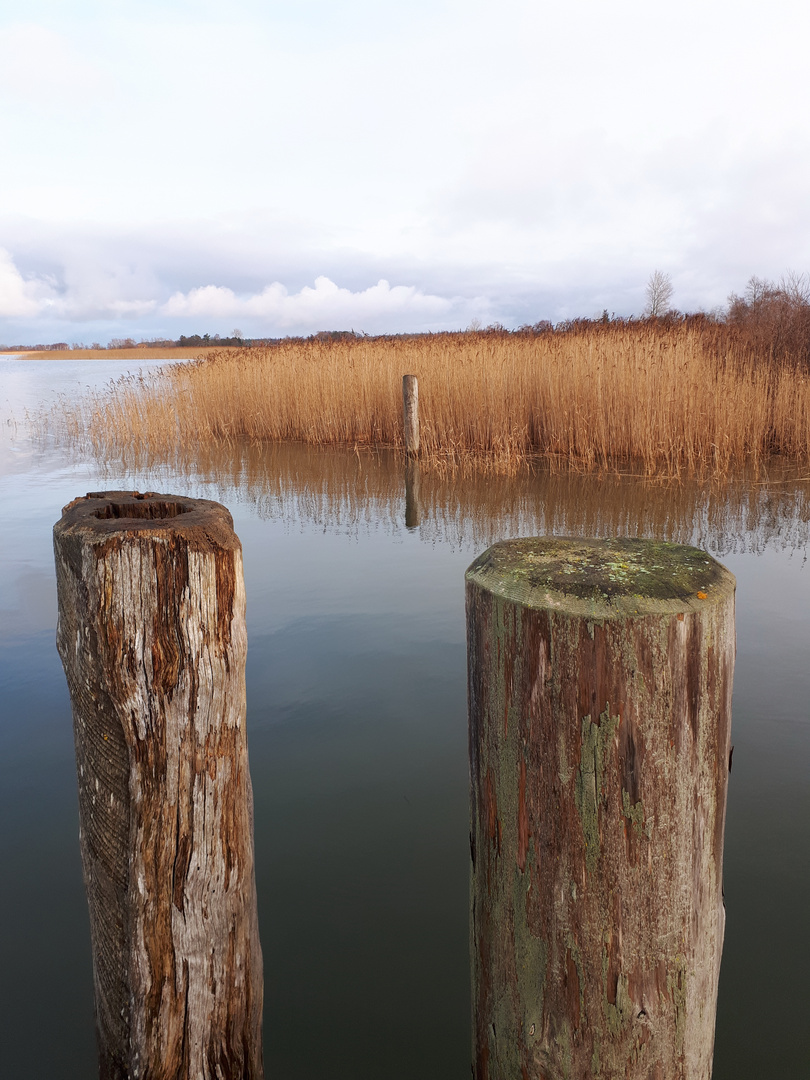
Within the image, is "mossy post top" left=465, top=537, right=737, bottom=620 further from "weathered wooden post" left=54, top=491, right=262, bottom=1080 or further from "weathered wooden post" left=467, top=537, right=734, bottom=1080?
"weathered wooden post" left=54, top=491, right=262, bottom=1080

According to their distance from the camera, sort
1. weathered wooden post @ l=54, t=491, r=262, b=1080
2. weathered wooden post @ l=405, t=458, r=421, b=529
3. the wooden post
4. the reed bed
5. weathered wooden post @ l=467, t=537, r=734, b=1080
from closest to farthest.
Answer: weathered wooden post @ l=467, t=537, r=734, b=1080 < weathered wooden post @ l=54, t=491, r=262, b=1080 < weathered wooden post @ l=405, t=458, r=421, b=529 < the reed bed < the wooden post

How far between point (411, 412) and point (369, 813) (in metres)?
7.22

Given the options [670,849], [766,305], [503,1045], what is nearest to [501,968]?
[503,1045]

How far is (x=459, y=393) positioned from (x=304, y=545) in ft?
13.9

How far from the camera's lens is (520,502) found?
23.8 feet

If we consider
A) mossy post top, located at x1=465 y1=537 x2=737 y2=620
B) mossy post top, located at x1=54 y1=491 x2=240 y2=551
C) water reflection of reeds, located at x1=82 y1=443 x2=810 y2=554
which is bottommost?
water reflection of reeds, located at x1=82 y1=443 x2=810 y2=554

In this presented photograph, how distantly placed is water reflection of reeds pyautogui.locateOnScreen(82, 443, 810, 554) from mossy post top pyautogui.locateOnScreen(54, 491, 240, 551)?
4445mm

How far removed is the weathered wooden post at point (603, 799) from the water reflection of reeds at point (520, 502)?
15.9ft

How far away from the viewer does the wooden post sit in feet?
30.7

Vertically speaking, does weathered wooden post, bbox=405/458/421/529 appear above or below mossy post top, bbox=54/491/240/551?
below

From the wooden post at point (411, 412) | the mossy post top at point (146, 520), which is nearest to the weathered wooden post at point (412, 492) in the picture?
the wooden post at point (411, 412)

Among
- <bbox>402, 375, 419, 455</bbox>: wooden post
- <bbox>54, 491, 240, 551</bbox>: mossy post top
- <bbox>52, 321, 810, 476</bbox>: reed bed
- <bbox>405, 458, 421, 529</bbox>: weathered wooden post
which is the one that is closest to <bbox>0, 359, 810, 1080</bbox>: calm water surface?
<bbox>405, 458, 421, 529</bbox>: weathered wooden post

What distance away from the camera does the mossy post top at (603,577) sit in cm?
101

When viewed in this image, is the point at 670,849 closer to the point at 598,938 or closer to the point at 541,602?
the point at 598,938
